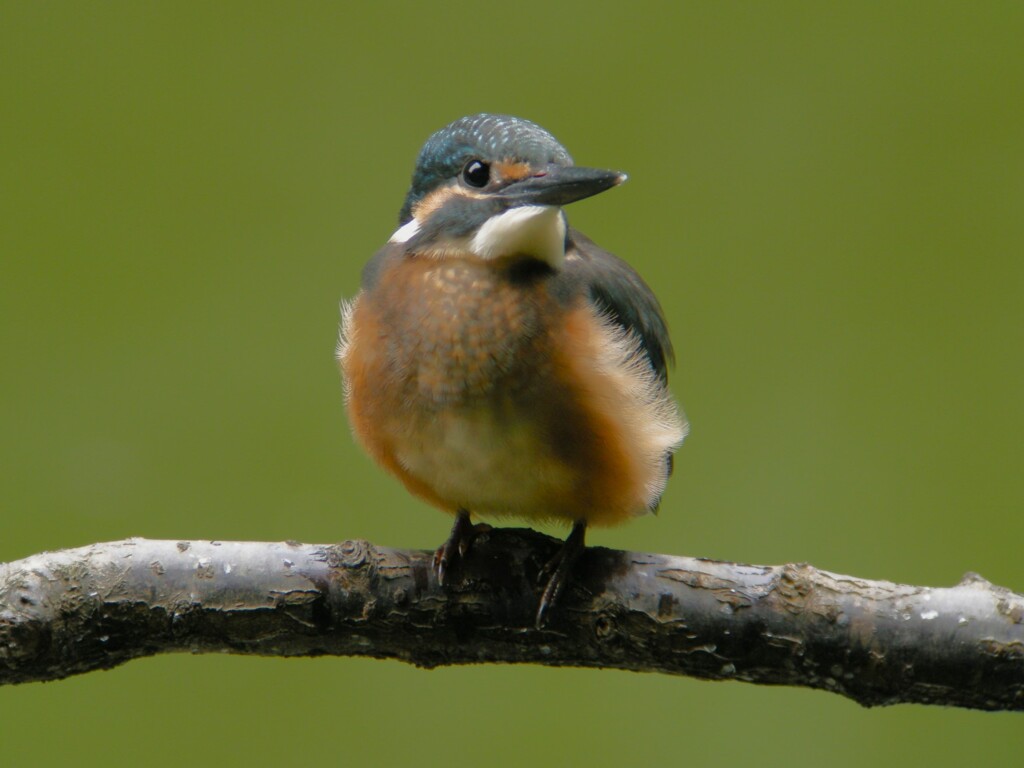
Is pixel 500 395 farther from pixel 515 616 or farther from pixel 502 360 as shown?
pixel 515 616

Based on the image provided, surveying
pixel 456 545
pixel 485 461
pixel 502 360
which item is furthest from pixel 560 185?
pixel 456 545

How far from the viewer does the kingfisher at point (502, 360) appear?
164 centimetres

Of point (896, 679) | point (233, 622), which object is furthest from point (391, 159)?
point (896, 679)

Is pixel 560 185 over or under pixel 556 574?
over

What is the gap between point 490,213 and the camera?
5.43 feet

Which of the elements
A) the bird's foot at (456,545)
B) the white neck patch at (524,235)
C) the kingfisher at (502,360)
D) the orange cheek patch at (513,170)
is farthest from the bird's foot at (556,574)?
the orange cheek patch at (513,170)

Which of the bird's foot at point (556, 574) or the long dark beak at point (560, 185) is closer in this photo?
the long dark beak at point (560, 185)

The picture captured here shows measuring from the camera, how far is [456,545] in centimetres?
168

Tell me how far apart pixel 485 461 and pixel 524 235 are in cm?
31

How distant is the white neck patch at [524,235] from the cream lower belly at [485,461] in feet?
0.74

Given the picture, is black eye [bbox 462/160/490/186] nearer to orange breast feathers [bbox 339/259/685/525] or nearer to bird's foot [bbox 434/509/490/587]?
orange breast feathers [bbox 339/259/685/525]

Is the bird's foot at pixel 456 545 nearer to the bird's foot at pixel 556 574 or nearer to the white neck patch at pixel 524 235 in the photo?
the bird's foot at pixel 556 574

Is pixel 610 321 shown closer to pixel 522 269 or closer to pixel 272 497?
pixel 522 269

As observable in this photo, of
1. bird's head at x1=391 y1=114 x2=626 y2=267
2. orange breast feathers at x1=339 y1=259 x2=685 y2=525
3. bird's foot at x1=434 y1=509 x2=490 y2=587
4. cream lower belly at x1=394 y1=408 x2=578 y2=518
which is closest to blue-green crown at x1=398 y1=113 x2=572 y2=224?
bird's head at x1=391 y1=114 x2=626 y2=267
